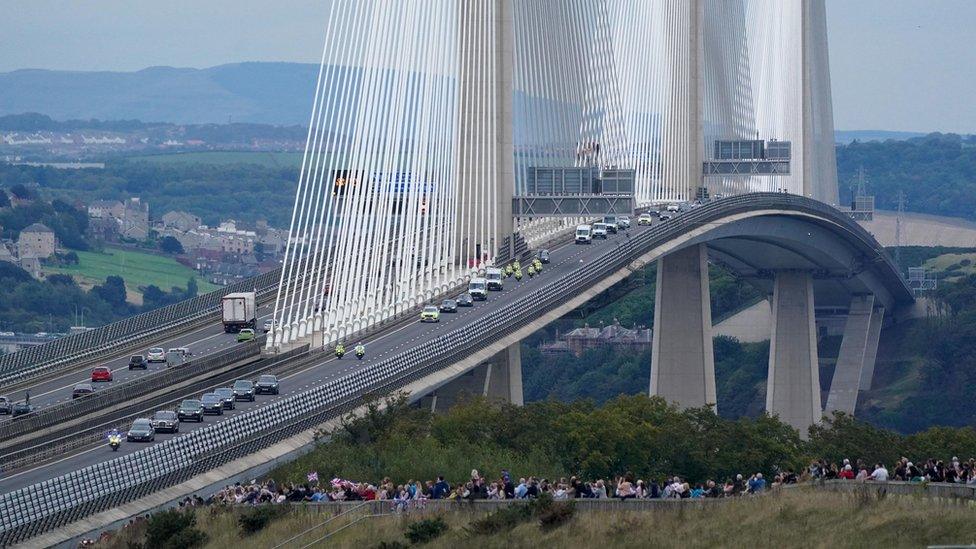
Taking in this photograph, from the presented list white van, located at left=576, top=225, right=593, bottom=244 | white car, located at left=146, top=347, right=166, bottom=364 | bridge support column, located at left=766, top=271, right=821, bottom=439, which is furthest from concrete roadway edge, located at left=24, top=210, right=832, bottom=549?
bridge support column, located at left=766, top=271, right=821, bottom=439

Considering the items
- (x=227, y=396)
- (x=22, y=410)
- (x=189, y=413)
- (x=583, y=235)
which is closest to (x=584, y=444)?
(x=227, y=396)

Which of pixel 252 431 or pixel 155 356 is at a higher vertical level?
pixel 252 431

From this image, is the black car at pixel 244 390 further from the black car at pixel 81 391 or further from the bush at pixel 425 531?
the bush at pixel 425 531

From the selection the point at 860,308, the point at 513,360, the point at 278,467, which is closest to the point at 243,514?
the point at 278,467

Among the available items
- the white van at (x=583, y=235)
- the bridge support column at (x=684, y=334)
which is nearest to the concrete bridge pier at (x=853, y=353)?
the bridge support column at (x=684, y=334)

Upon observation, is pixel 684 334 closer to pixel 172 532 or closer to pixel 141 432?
pixel 141 432

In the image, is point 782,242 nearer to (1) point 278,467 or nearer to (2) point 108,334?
(2) point 108,334

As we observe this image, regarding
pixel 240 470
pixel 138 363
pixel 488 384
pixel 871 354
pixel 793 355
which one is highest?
pixel 138 363
